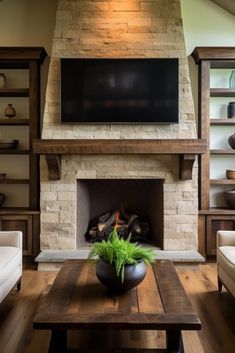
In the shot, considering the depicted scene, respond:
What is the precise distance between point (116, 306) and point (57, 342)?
0.44 m

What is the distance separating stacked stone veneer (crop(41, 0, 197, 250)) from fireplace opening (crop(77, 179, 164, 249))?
0.20 meters

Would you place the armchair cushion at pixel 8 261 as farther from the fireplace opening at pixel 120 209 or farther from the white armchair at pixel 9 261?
the fireplace opening at pixel 120 209

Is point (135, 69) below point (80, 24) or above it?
below

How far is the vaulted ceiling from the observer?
4.25 meters

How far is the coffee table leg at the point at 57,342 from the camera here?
2031 mm

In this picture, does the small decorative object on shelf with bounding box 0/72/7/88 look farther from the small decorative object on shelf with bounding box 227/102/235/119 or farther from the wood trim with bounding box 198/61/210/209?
the small decorative object on shelf with bounding box 227/102/235/119

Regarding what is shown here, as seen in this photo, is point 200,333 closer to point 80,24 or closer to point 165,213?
point 165,213

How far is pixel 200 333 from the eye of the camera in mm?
2463

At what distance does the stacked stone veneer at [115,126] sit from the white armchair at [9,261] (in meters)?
0.94

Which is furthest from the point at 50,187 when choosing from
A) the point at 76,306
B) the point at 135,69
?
the point at 76,306

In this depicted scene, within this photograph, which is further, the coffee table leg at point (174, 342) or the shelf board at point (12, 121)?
the shelf board at point (12, 121)

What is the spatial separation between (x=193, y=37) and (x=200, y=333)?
3.57 meters

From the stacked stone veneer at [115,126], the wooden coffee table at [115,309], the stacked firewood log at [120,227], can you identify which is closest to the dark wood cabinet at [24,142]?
the stacked stone veneer at [115,126]

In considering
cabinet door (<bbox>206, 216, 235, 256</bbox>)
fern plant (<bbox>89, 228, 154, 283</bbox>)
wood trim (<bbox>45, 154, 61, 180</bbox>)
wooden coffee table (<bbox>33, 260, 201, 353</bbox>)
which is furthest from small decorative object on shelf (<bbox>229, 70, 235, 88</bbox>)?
fern plant (<bbox>89, 228, 154, 283</bbox>)
